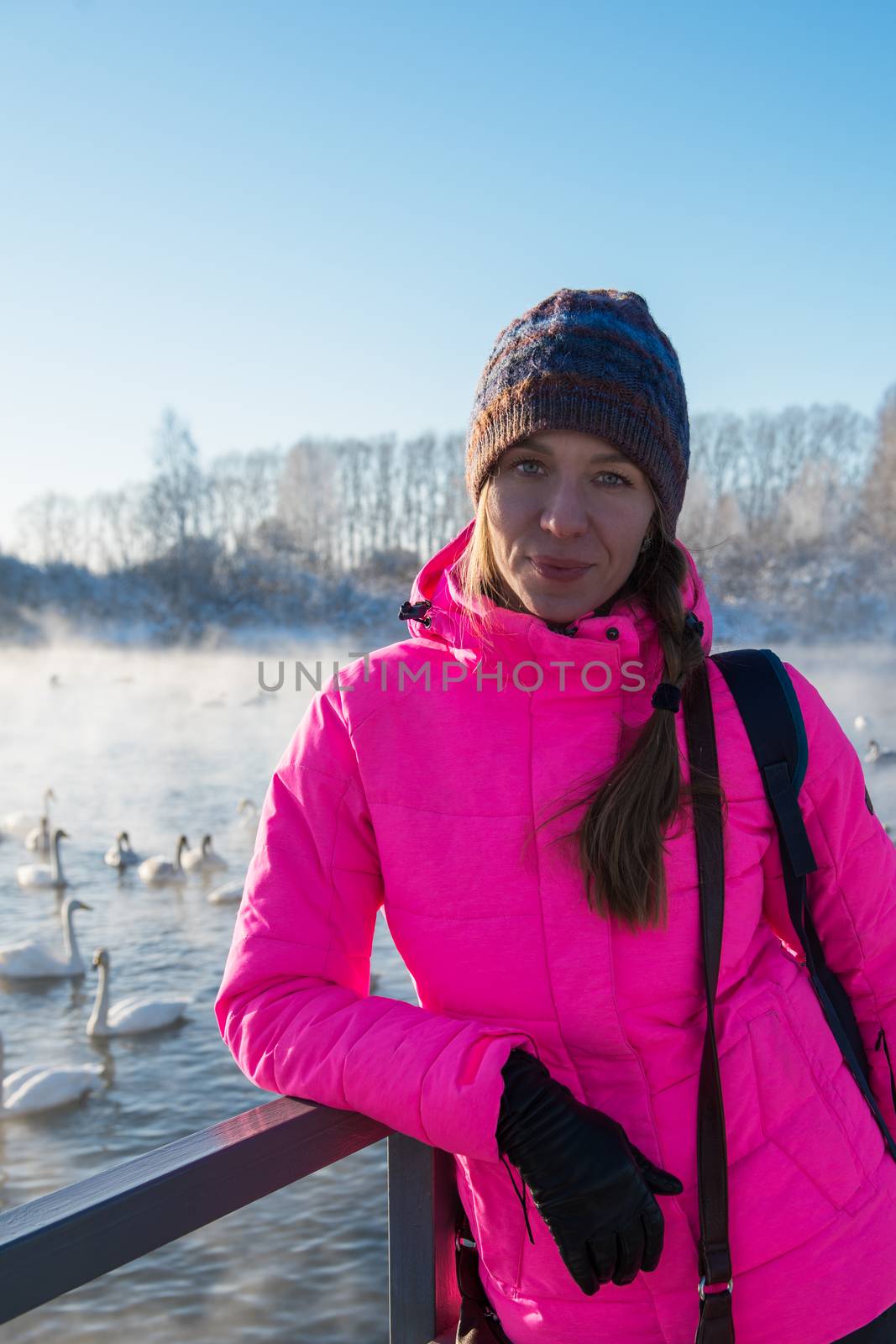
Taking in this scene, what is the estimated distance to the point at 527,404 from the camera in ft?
4.76

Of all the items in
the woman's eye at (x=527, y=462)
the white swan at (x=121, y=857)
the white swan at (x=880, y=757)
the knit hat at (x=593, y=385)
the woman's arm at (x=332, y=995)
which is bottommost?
the white swan at (x=121, y=857)

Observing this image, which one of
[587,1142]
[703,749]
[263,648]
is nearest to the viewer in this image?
[587,1142]

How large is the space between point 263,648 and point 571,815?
1403 inches

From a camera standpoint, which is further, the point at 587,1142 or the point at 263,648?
the point at 263,648

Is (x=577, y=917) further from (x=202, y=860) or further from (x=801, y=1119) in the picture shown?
(x=202, y=860)

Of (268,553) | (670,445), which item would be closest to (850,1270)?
(670,445)

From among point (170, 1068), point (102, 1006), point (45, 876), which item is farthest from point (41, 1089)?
point (45, 876)

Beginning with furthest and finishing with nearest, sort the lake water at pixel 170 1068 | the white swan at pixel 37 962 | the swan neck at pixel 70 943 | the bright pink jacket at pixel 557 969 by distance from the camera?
the swan neck at pixel 70 943 → the white swan at pixel 37 962 → the lake water at pixel 170 1068 → the bright pink jacket at pixel 557 969

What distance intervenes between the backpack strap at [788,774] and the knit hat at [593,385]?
0.26m

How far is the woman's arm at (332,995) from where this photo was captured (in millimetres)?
1253

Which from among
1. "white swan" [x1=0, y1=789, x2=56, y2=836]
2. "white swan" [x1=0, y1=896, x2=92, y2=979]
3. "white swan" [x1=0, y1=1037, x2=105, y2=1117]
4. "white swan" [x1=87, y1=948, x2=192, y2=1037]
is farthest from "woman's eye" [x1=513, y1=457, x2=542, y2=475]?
"white swan" [x1=0, y1=789, x2=56, y2=836]

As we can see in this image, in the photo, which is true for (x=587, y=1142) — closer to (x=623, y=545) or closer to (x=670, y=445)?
(x=623, y=545)

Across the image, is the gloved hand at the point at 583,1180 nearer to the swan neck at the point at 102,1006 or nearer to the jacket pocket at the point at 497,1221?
the jacket pocket at the point at 497,1221

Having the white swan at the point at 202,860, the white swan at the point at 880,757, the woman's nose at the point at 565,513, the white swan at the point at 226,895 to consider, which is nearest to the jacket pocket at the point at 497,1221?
the woman's nose at the point at 565,513
